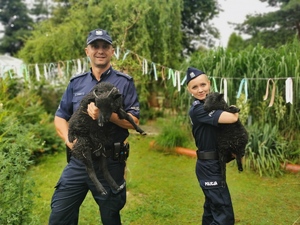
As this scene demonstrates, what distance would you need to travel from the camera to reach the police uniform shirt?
224 centimetres

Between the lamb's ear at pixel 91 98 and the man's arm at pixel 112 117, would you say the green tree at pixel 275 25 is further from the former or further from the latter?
the lamb's ear at pixel 91 98

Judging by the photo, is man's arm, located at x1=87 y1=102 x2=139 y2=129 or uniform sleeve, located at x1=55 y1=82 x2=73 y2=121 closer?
man's arm, located at x1=87 y1=102 x2=139 y2=129

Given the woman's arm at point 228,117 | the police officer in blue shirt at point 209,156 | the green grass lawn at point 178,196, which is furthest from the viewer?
the green grass lawn at point 178,196

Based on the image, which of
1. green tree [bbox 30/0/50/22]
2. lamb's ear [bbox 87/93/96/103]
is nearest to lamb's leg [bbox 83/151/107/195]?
lamb's ear [bbox 87/93/96/103]

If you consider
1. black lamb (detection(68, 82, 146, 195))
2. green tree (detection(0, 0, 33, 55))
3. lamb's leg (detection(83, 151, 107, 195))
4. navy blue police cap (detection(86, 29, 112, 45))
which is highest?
green tree (detection(0, 0, 33, 55))

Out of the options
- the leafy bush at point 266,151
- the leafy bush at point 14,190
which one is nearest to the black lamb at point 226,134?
the leafy bush at point 14,190

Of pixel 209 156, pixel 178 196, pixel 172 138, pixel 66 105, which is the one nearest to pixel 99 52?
pixel 66 105

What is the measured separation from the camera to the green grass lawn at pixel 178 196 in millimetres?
3455

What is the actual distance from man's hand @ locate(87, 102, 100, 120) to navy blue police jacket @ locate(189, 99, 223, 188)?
0.84 m

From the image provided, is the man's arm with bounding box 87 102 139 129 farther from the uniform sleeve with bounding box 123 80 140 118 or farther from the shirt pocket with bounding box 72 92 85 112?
the shirt pocket with bounding box 72 92 85 112

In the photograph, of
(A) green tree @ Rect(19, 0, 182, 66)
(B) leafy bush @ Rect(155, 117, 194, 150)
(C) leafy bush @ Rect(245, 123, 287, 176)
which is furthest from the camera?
(A) green tree @ Rect(19, 0, 182, 66)

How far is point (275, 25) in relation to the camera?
12.3 meters

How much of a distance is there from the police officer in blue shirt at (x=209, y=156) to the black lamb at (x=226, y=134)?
5cm

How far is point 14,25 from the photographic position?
2255 centimetres
